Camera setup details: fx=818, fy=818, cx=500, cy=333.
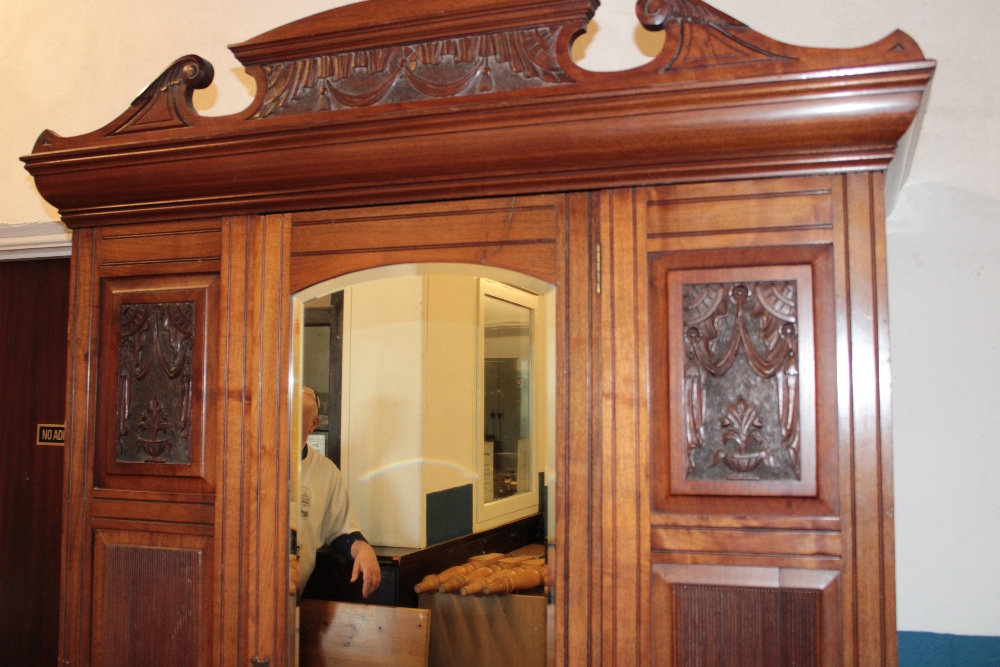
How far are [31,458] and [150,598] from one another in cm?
97

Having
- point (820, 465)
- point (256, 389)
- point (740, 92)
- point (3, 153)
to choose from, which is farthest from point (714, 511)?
point (3, 153)

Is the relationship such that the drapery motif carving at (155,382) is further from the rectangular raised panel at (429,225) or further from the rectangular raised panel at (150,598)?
the rectangular raised panel at (429,225)

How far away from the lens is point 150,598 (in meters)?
1.38

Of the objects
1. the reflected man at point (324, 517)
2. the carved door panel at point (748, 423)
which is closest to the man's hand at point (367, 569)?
the reflected man at point (324, 517)

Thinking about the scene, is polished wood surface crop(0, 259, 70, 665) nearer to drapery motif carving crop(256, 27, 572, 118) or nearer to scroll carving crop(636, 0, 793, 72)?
drapery motif carving crop(256, 27, 572, 118)

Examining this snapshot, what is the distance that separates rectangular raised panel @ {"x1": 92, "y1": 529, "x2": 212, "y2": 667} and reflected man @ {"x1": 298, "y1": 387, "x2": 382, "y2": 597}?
18cm

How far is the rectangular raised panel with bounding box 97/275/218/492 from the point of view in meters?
1.38

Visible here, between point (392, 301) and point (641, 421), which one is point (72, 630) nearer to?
point (392, 301)

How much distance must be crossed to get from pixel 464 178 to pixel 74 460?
34.2 inches

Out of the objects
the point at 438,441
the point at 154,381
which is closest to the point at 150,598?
the point at 154,381

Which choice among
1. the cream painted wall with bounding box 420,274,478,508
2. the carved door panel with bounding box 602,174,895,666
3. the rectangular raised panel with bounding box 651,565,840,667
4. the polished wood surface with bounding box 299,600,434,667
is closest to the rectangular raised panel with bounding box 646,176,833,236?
the carved door panel with bounding box 602,174,895,666

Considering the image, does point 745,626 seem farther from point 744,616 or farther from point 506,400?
point 506,400

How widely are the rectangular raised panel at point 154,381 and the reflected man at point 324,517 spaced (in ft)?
0.57

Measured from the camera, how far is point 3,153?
2.19 metres
